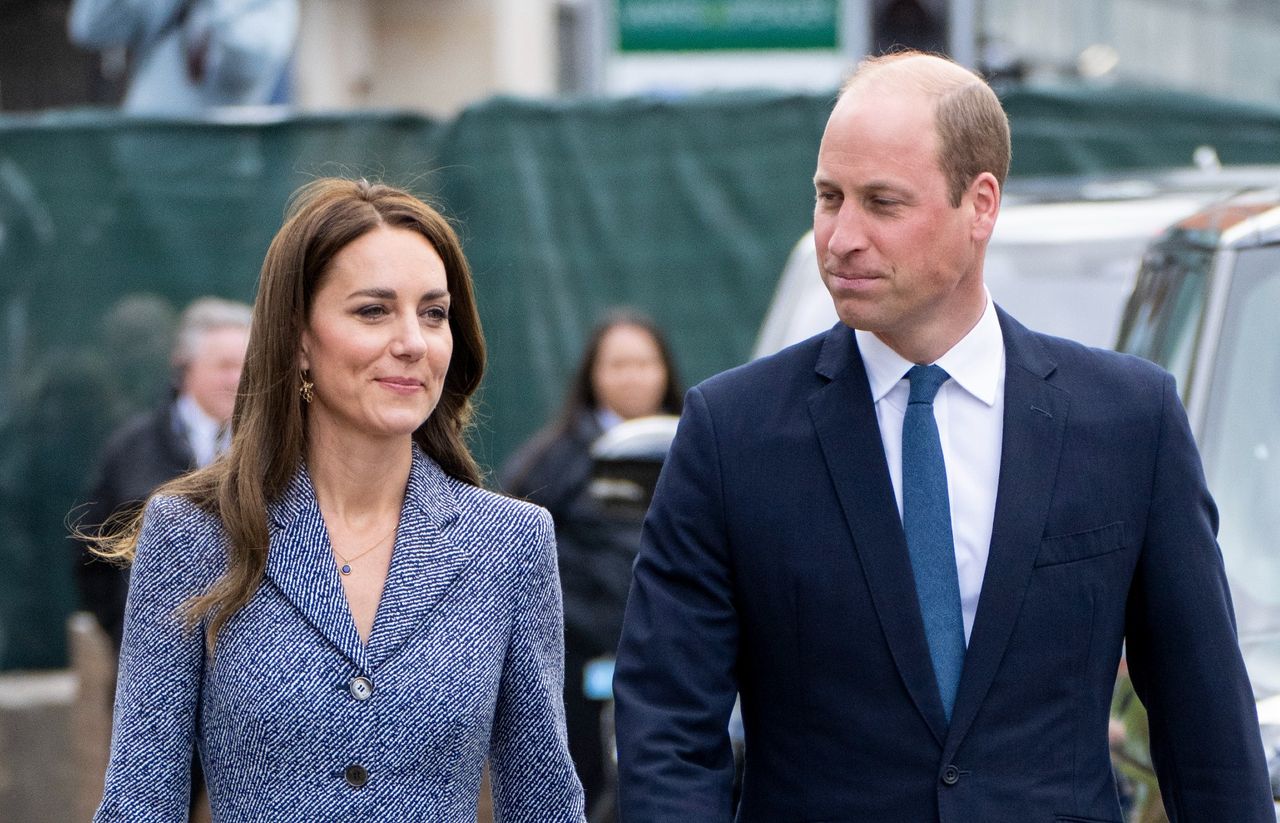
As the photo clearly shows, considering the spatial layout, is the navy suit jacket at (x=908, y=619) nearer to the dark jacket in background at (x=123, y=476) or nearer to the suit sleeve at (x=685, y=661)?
the suit sleeve at (x=685, y=661)

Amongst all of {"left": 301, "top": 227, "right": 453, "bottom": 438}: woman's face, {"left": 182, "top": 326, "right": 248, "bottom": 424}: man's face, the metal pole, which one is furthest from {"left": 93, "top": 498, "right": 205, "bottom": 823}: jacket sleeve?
the metal pole

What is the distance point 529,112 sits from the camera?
9148mm

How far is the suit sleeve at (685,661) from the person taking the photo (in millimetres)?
3203

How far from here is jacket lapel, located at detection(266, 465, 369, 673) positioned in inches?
130

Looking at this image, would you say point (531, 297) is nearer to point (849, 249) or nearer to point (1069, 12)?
point (849, 249)

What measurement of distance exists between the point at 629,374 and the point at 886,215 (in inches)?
188

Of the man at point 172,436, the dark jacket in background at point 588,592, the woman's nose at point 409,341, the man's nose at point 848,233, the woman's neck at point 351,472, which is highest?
the man's nose at point 848,233

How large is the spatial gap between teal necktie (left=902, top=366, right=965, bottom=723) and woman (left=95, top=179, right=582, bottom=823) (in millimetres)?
702

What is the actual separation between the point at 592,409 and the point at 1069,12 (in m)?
20.3

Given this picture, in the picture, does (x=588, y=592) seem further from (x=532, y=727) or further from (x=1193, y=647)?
(x=1193, y=647)

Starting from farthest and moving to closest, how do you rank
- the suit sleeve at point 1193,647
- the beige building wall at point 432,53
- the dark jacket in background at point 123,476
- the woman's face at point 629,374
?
the beige building wall at point 432,53 < the woman's face at point 629,374 < the dark jacket in background at point 123,476 < the suit sleeve at point 1193,647

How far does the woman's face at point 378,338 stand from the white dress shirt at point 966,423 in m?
0.71

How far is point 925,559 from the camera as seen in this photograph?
3.12 m

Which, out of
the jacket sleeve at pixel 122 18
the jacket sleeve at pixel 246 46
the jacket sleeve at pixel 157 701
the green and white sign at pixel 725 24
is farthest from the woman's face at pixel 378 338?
the green and white sign at pixel 725 24
